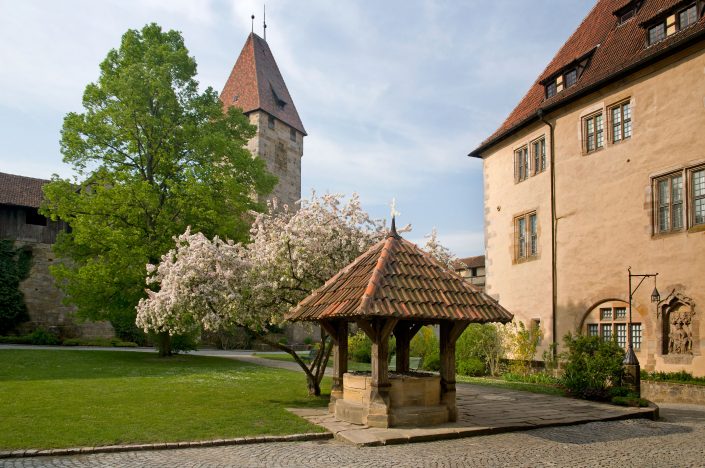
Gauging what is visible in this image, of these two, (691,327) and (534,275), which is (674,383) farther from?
(534,275)

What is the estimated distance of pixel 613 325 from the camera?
17.8 metres

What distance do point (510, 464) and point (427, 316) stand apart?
2.65 metres

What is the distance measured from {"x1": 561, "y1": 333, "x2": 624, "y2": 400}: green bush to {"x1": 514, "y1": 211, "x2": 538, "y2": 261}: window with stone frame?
22.6ft

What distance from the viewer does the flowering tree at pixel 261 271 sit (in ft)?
41.2

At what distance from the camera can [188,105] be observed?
26.1m

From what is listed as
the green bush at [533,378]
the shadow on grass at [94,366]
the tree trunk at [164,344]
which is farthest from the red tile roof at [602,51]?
the tree trunk at [164,344]

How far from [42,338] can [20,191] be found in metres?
9.62

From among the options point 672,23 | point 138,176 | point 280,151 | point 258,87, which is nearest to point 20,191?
point 138,176

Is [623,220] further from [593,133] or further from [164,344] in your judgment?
[164,344]

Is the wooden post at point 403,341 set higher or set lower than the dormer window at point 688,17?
lower

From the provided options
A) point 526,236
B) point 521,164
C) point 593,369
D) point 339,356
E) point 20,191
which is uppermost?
point 20,191

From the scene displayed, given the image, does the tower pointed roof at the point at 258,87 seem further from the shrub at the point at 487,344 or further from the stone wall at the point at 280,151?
the shrub at the point at 487,344

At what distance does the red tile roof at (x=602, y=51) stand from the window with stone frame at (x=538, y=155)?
0.85 m

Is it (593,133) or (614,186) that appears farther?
(593,133)
